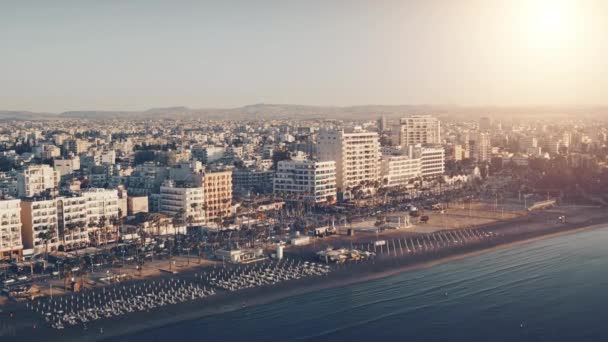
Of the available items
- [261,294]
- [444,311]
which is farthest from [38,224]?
[444,311]

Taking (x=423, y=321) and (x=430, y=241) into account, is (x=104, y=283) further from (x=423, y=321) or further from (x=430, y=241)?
(x=430, y=241)

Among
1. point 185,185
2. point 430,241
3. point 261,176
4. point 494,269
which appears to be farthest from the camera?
point 261,176

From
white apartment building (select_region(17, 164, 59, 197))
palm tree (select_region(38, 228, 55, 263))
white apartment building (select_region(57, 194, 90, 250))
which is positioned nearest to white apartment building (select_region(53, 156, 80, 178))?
white apartment building (select_region(17, 164, 59, 197))

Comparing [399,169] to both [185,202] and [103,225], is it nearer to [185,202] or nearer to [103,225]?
[185,202]

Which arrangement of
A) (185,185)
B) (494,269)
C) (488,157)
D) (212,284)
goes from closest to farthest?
(212,284) → (494,269) → (185,185) → (488,157)

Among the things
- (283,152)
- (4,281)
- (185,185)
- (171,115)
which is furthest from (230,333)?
(171,115)

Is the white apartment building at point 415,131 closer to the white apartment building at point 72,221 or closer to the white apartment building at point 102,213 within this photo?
the white apartment building at point 102,213
